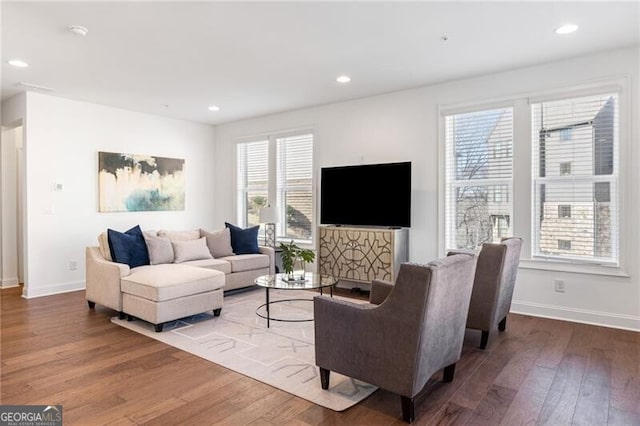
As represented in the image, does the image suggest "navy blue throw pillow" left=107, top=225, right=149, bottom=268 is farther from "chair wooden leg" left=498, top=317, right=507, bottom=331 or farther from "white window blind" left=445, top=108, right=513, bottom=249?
"chair wooden leg" left=498, top=317, right=507, bottom=331

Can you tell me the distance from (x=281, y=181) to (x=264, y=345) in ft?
11.8

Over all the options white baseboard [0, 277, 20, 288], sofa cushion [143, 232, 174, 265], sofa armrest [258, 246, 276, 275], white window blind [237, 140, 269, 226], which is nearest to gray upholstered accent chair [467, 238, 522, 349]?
sofa armrest [258, 246, 276, 275]

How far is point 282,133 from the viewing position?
6414 mm

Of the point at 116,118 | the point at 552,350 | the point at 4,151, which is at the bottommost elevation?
the point at 552,350

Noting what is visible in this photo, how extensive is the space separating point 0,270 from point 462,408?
21.1 ft

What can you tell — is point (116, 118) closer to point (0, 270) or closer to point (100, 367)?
point (0, 270)

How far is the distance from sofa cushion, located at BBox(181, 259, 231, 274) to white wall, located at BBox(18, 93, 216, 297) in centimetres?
190

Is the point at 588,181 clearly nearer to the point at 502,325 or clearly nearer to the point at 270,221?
the point at 502,325

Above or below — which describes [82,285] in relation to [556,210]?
below

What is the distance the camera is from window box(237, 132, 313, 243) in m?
6.19

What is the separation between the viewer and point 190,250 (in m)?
5.03

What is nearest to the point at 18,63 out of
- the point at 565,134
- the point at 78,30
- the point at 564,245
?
the point at 78,30

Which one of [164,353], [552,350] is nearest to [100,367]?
[164,353]

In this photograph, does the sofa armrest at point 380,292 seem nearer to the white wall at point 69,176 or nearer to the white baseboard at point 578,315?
the white baseboard at point 578,315
